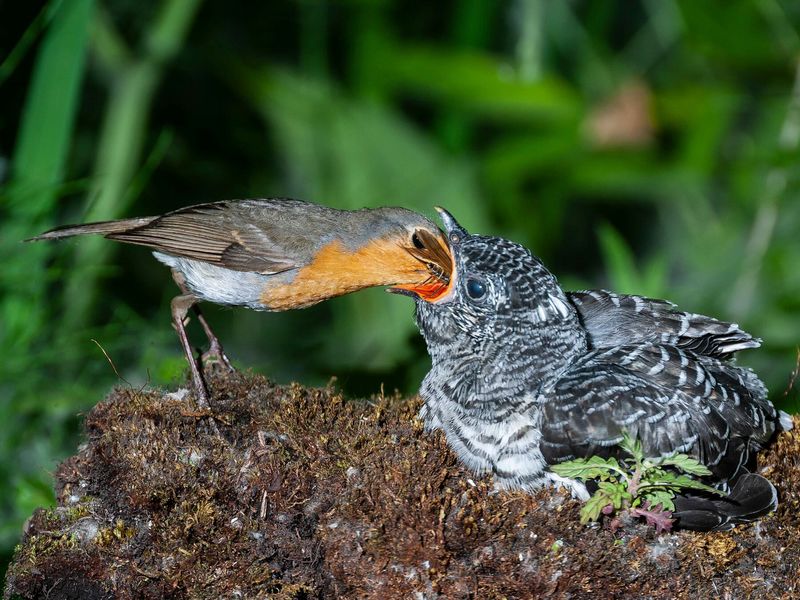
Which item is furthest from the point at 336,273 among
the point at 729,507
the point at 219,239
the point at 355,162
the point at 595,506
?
the point at 355,162

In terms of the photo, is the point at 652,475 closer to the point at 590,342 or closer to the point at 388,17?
the point at 590,342

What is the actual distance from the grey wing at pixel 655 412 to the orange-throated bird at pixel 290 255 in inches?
27.0

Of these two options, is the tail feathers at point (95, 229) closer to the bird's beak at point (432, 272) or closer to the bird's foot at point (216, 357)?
the bird's foot at point (216, 357)

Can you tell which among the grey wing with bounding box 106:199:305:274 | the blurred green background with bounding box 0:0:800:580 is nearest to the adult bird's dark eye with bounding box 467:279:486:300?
the grey wing with bounding box 106:199:305:274

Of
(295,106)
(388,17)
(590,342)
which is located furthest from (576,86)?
(590,342)

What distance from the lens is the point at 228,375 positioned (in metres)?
3.62

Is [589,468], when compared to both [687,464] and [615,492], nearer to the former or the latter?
[615,492]

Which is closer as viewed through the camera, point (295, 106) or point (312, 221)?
point (312, 221)

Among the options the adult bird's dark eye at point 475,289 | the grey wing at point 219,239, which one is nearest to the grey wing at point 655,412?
the adult bird's dark eye at point 475,289

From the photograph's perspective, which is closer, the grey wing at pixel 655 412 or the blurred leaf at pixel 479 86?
the grey wing at pixel 655 412

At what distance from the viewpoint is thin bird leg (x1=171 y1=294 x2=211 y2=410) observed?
3.32 metres

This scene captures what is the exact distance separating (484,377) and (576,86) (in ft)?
15.8

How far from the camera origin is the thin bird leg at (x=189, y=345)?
332 centimetres

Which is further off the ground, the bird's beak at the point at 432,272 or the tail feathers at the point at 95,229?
the bird's beak at the point at 432,272
